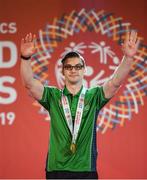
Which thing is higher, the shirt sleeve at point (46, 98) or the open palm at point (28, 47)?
the open palm at point (28, 47)

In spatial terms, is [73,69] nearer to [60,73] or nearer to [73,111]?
[73,111]

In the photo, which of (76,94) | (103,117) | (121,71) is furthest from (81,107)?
(103,117)

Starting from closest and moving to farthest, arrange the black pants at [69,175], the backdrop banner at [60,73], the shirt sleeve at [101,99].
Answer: the black pants at [69,175] → the shirt sleeve at [101,99] → the backdrop banner at [60,73]

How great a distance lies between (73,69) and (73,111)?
218mm

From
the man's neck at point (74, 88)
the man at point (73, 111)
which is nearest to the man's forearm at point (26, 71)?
the man at point (73, 111)


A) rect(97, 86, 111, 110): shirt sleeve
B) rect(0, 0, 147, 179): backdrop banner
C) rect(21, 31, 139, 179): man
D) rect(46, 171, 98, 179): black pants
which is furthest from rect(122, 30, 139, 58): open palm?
rect(0, 0, 147, 179): backdrop banner

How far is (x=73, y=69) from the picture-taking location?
2.49 meters

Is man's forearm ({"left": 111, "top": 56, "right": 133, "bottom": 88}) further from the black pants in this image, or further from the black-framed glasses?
the black pants

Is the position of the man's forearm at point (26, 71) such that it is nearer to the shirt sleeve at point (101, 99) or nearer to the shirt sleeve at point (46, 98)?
the shirt sleeve at point (46, 98)

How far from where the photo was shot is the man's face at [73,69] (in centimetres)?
249

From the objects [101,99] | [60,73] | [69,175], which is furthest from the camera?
[60,73]

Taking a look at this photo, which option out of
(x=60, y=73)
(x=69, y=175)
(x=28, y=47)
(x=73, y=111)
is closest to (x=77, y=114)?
(x=73, y=111)

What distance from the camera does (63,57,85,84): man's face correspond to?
2.49 m

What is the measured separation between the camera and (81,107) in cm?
248
